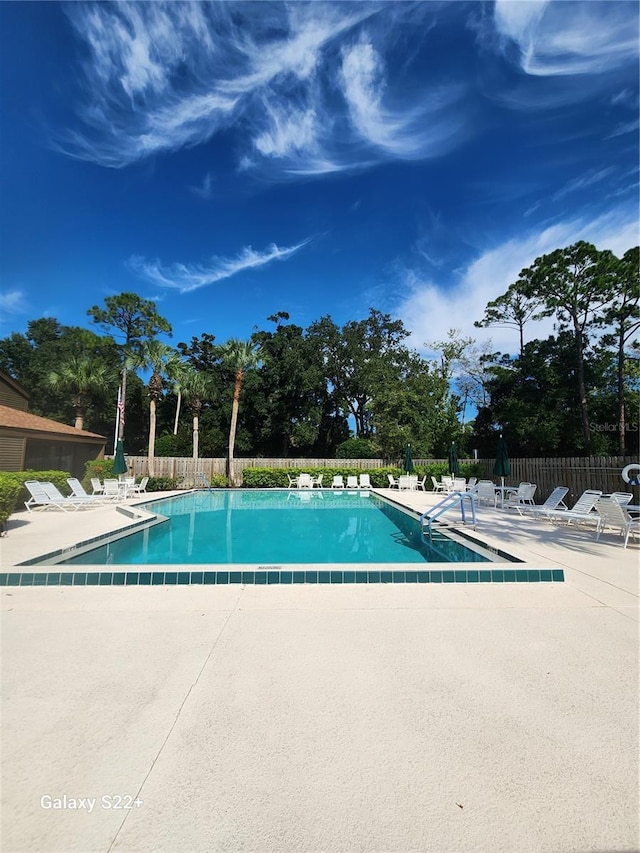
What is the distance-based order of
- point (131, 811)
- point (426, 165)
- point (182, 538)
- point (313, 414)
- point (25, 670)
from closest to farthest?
point (131, 811) < point (25, 670) < point (182, 538) < point (426, 165) < point (313, 414)

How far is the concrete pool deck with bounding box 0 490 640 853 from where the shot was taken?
1513 millimetres

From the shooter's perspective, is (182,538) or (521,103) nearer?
(182,538)

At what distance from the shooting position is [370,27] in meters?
8.81

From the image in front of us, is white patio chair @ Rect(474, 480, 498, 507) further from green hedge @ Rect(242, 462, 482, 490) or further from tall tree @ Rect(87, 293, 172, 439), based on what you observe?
tall tree @ Rect(87, 293, 172, 439)

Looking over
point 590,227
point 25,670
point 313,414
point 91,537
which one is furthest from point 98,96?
point 313,414

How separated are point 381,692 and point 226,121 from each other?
47.6 feet

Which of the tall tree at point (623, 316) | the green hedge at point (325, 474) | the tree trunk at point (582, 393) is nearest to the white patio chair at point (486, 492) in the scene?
the green hedge at point (325, 474)

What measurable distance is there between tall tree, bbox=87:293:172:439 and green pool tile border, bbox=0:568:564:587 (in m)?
31.5

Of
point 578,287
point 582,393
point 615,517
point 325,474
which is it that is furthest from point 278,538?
point 578,287

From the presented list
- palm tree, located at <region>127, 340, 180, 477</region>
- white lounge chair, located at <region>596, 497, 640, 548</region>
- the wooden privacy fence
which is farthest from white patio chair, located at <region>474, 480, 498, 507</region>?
palm tree, located at <region>127, 340, 180, 477</region>

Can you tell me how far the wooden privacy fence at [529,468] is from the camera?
12352mm

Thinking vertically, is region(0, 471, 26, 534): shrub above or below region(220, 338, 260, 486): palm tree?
below

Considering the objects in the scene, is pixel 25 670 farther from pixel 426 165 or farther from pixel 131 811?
pixel 426 165

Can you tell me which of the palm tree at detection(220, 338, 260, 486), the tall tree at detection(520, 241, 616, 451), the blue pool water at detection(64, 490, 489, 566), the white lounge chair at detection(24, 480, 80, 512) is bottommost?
the blue pool water at detection(64, 490, 489, 566)
